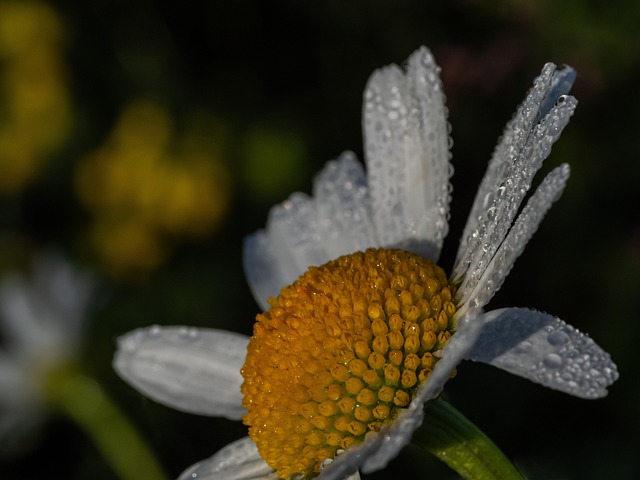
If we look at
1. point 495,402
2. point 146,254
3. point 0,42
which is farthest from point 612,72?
point 0,42

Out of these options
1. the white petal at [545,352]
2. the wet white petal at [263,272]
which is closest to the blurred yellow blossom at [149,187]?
the wet white petal at [263,272]

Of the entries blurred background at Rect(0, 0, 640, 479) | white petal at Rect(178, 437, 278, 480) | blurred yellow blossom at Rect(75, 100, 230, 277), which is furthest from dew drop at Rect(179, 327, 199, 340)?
blurred yellow blossom at Rect(75, 100, 230, 277)

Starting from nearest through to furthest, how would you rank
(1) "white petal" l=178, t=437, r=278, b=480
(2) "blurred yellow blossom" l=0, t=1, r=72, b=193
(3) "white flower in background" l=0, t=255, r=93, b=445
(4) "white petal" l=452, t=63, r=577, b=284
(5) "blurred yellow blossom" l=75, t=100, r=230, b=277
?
(4) "white petal" l=452, t=63, r=577, b=284 → (1) "white petal" l=178, t=437, r=278, b=480 → (3) "white flower in background" l=0, t=255, r=93, b=445 → (5) "blurred yellow blossom" l=75, t=100, r=230, b=277 → (2) "blurred yellow blossom" l=0, t=1, r=72, b=193

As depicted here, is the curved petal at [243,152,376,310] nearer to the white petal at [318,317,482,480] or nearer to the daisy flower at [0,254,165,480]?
the white petal at [318,317,482,480]

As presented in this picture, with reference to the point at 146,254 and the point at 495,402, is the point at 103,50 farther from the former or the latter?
the point at 495,402

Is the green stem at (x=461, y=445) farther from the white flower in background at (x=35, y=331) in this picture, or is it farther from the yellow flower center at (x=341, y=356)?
the white flower in background at (x=35, y=331)
